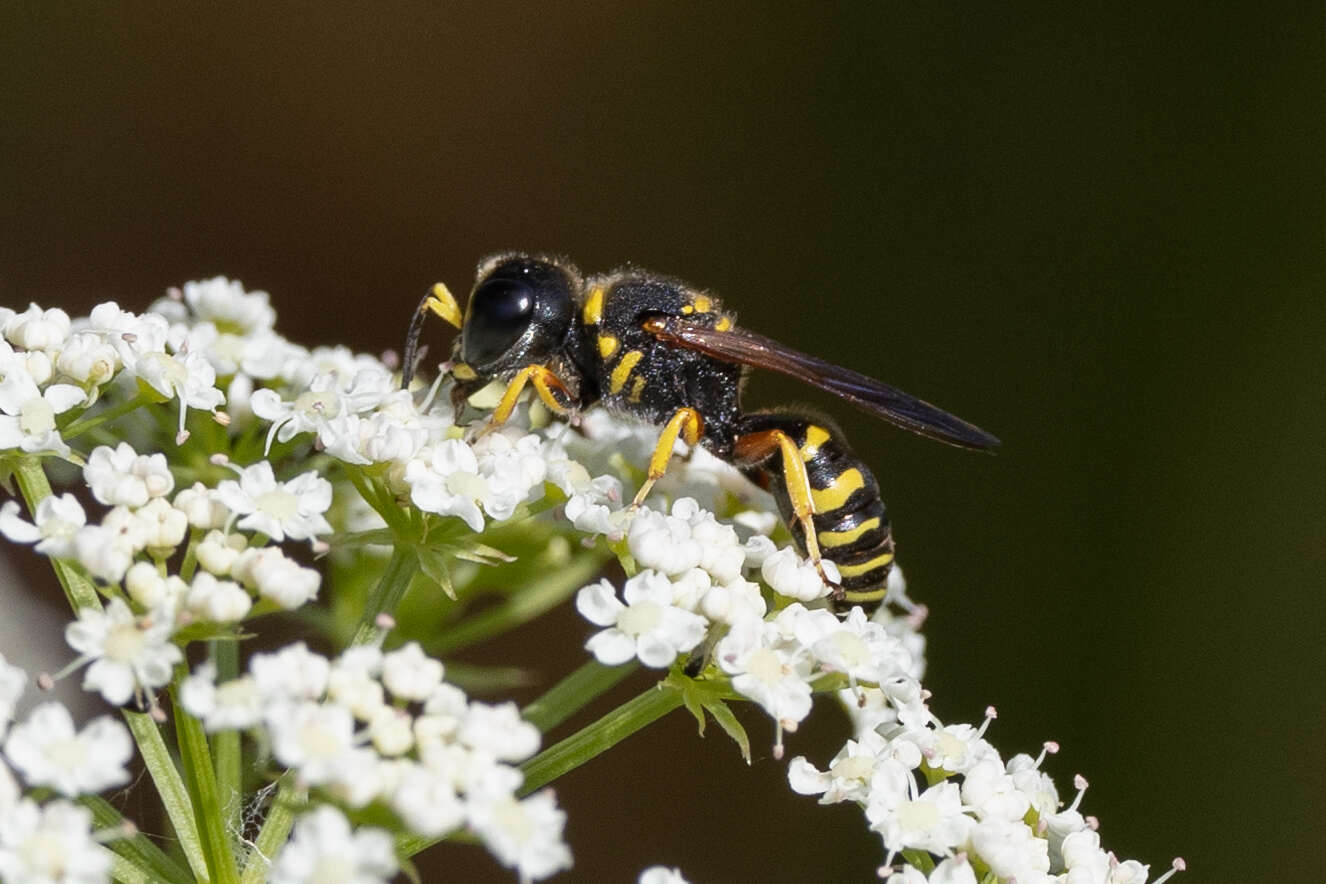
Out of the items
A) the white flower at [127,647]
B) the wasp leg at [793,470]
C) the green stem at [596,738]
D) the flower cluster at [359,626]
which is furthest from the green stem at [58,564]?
the wasp leg at [793,470]

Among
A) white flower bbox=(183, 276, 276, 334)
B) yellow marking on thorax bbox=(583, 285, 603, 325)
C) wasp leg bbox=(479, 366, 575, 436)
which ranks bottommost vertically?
wasp leg bbox=(479, 366, 575, 436)

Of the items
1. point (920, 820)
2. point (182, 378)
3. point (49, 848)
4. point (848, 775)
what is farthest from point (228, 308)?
point (920, 820)

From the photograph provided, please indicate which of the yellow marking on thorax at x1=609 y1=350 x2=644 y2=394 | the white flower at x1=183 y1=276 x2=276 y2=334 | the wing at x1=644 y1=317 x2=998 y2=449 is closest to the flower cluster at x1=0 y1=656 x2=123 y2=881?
the white flower at x1=183 y1=276 x2=276 y2=334

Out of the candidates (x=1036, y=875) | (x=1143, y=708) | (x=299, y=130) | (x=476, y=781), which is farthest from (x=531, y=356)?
(x=299, y=130)

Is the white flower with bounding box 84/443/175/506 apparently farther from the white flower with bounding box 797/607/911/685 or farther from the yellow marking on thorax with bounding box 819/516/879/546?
the yellow marking on thorax with bounding box 819/516/879/546

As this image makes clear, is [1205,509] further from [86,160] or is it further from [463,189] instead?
[86,160]

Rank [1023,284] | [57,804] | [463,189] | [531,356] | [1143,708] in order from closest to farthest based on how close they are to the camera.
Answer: [57,804], [531,356], [1143,708], [1023,284], [463,189]

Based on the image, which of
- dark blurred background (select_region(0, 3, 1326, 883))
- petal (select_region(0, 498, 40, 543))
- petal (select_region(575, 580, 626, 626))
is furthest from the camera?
dark blurred background (select_region(0, 3, 1326, 883))
